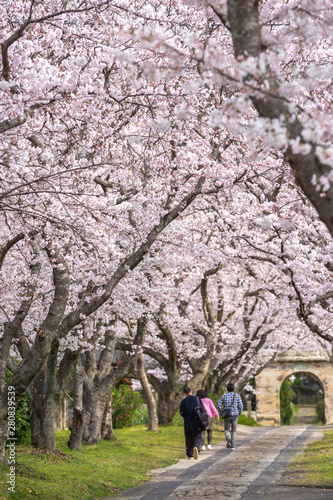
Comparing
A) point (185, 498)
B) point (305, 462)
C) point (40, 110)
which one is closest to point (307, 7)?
point (40, 110)

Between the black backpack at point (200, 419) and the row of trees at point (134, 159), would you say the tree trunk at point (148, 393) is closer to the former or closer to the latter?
the row of trees at point (134, 159)

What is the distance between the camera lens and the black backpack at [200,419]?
1305cm

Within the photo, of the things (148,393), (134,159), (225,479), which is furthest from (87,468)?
(148,393)

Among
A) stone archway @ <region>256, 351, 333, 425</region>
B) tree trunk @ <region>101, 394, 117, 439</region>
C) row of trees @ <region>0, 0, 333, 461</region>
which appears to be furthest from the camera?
stone archway @ <region>256, 351, 333, 425</region>

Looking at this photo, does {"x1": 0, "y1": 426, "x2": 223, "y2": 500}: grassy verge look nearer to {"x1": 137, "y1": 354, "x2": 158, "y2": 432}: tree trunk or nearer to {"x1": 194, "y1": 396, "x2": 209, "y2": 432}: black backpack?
{"x1": 194, "y1": 396, "x2": 209, "y2": 432}: black backpack

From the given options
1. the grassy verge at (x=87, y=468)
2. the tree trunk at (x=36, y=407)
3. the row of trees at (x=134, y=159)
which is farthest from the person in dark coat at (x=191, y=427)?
the tree trunk at (x=36, y=407)

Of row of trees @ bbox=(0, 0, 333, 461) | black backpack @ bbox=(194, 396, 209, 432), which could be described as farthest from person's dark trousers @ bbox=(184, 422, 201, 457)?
row of trees @ bbox=(0, 0, 333, 461)

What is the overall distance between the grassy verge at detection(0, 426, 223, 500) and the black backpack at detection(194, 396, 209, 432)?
5.48ft

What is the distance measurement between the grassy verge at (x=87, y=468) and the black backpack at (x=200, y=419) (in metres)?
1.67

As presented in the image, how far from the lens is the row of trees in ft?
15.6

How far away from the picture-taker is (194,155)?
10.9 meters

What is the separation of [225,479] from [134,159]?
22.9 ft

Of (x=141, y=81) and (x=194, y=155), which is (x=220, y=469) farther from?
(x=141, y=81)

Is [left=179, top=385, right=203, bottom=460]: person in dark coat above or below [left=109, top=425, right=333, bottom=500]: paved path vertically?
above
